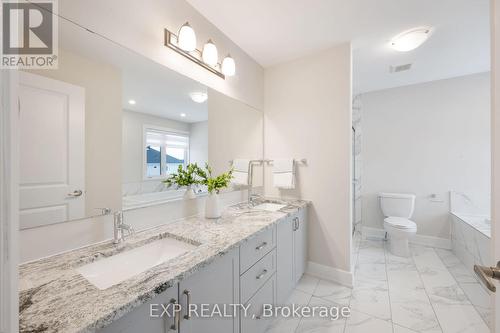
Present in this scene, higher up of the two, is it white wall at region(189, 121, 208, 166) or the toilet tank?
white wall at region(189, 121, 208, 166)

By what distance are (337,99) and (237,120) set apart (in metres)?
1.05

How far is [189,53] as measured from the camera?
152 cm

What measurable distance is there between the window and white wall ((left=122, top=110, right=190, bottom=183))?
0.05m

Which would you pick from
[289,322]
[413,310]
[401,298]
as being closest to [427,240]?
[401,298]

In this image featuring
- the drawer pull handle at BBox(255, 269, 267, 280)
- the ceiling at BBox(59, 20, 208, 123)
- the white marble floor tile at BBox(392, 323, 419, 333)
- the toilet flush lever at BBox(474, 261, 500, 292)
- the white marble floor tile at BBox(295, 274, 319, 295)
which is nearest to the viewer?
the toilet flush lever at BBox(474, 261, 500, 292)

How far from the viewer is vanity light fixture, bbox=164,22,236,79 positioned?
4.56ft

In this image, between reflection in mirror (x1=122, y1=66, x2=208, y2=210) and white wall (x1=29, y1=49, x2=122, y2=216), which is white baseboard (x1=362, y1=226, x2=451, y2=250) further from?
white wall (x1=29, y1=49, x2=122, y2=216)

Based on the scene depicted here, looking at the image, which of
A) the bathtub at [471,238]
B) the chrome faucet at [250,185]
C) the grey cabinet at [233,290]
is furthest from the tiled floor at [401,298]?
the chrome faucet at [250,185]

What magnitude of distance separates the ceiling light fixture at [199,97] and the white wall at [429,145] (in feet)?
9.35

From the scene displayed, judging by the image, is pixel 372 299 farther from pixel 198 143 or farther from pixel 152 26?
pixel 152 26

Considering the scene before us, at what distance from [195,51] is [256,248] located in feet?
5.03

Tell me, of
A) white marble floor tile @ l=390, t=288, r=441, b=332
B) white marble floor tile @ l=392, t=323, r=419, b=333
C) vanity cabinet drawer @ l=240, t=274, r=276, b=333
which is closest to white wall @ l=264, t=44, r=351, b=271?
white marble floor tile @ l=390, t=288, r=441, b=332

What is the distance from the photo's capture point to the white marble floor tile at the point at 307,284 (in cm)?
199

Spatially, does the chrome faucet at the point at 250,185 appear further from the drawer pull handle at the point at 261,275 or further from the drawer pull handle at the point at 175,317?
the drawer pull handle at the point at 175,317
